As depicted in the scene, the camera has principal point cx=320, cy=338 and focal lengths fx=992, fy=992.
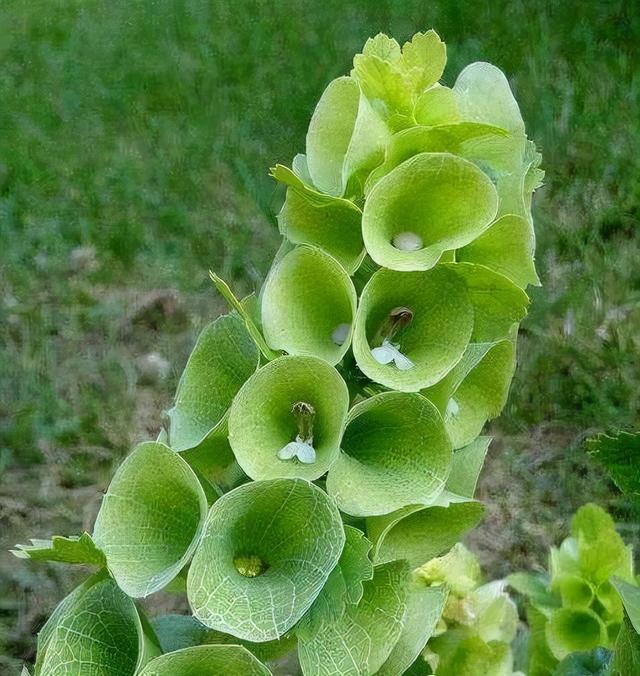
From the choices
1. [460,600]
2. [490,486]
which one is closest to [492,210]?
[460,600]

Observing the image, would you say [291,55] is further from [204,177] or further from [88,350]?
[88,350]

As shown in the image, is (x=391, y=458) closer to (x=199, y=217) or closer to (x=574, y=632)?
(x=574, y=632)

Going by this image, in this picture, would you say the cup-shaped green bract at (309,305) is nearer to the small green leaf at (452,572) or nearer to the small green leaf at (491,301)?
the small green leaf at (491,301)

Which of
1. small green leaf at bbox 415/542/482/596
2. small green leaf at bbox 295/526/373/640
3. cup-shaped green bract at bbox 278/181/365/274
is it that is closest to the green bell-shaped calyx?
cup-shaped green bract at bbox 278/181/365/274

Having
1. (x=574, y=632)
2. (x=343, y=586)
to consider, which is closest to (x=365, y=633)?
(x=343, y=586)

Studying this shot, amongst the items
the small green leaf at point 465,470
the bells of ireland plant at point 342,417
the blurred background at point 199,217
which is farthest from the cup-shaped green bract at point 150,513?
the blurred background at point 199,217
